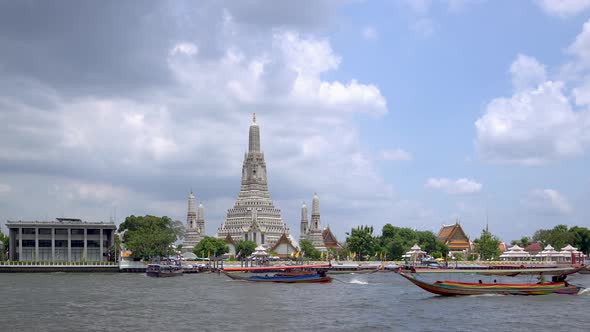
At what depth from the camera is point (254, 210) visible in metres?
187

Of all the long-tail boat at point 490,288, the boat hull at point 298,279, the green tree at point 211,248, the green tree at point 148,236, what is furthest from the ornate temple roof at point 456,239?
the long-tail boat at point 490,288

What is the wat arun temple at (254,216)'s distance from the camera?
183 m

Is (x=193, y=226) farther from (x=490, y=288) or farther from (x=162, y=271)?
(x=490, y=288)

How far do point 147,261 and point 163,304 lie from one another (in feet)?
248

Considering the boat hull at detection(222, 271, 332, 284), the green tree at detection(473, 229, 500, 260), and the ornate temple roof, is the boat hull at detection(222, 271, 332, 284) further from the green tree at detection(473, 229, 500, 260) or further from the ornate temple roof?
the ornate temple roof

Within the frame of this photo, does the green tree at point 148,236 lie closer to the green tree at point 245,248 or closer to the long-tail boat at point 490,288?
the green tree at point 245,248

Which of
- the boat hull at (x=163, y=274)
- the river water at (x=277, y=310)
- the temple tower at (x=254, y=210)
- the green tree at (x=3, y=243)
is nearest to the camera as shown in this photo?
the river water at (x=277, y=310)

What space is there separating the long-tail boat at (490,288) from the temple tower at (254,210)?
11854 cm

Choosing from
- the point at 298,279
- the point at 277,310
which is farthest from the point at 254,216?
the point at 277,310

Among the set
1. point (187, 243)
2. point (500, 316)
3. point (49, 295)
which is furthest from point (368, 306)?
point (187, 243)

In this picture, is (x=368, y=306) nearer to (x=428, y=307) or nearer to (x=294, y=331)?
(x=428, y=307)

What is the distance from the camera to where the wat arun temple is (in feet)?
602

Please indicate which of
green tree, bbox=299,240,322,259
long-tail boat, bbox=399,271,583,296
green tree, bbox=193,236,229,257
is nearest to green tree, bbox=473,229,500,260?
green tree, bbox=299,240,322,259

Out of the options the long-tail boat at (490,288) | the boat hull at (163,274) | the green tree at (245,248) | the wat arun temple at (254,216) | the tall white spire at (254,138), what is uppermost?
the tall white spire at (254,138)
